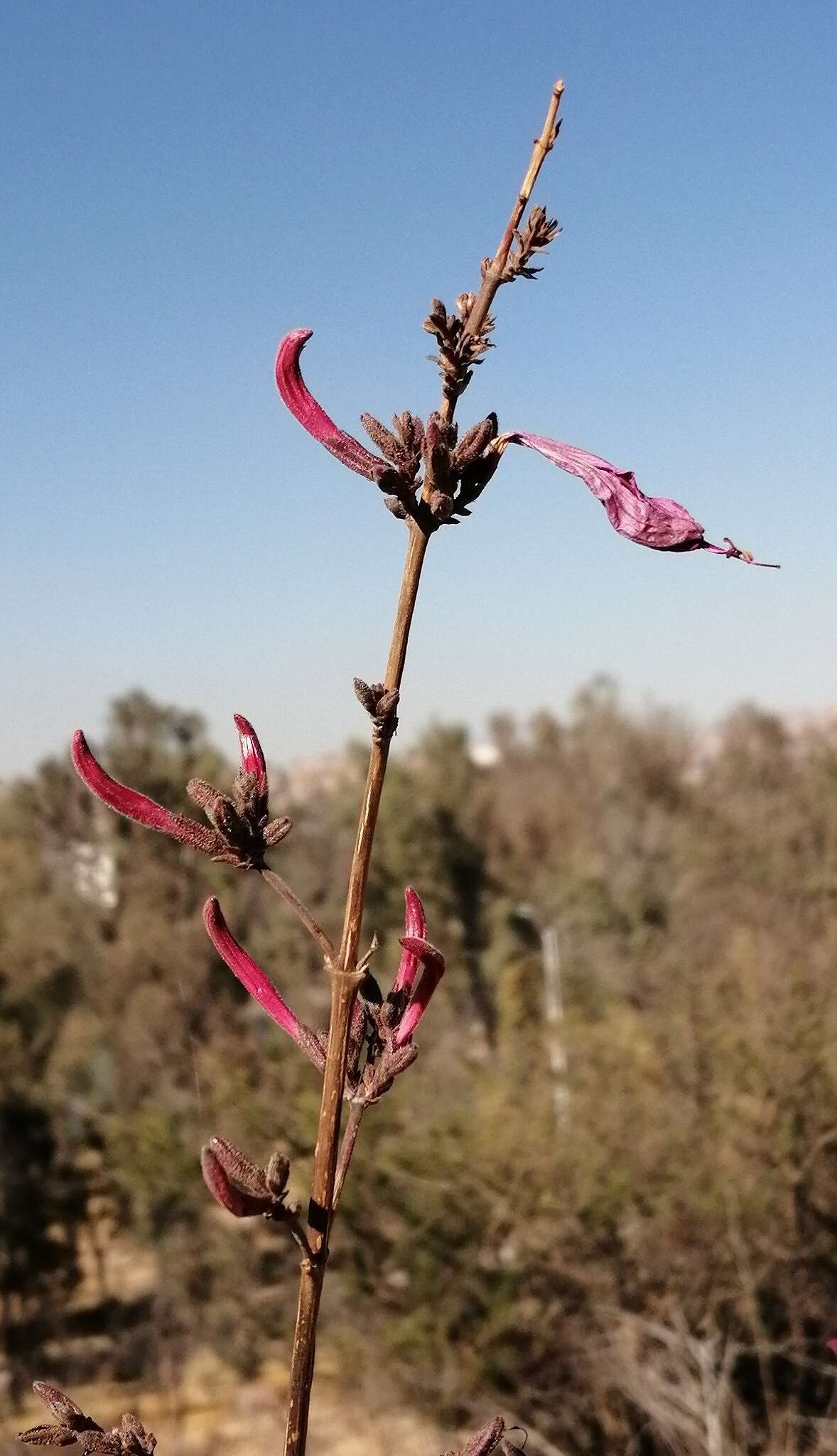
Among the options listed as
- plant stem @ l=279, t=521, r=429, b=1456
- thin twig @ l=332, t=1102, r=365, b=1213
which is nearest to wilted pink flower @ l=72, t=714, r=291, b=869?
plant stem @ l=279, t=521, r=429, b=1456

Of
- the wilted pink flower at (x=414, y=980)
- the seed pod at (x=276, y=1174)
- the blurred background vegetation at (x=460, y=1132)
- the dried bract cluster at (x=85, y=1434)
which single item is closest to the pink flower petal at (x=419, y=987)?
the wilted pink flower at (x=414, y=980)

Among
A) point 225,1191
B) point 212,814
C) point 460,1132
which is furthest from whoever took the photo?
point 460,1132

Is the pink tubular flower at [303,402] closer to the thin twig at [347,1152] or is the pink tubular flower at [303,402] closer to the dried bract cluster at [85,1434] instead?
the thin twig at [347,1152]

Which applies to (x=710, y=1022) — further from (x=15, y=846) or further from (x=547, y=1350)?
(x=15, y=846)

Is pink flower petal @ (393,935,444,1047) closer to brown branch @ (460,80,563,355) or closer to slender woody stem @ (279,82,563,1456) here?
slender woody stem @ (279,82,563,1456)

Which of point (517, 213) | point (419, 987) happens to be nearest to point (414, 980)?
point (419, 987)

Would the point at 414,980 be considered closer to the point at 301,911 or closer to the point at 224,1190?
the point at 301,911

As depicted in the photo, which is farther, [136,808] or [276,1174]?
[136,808]
